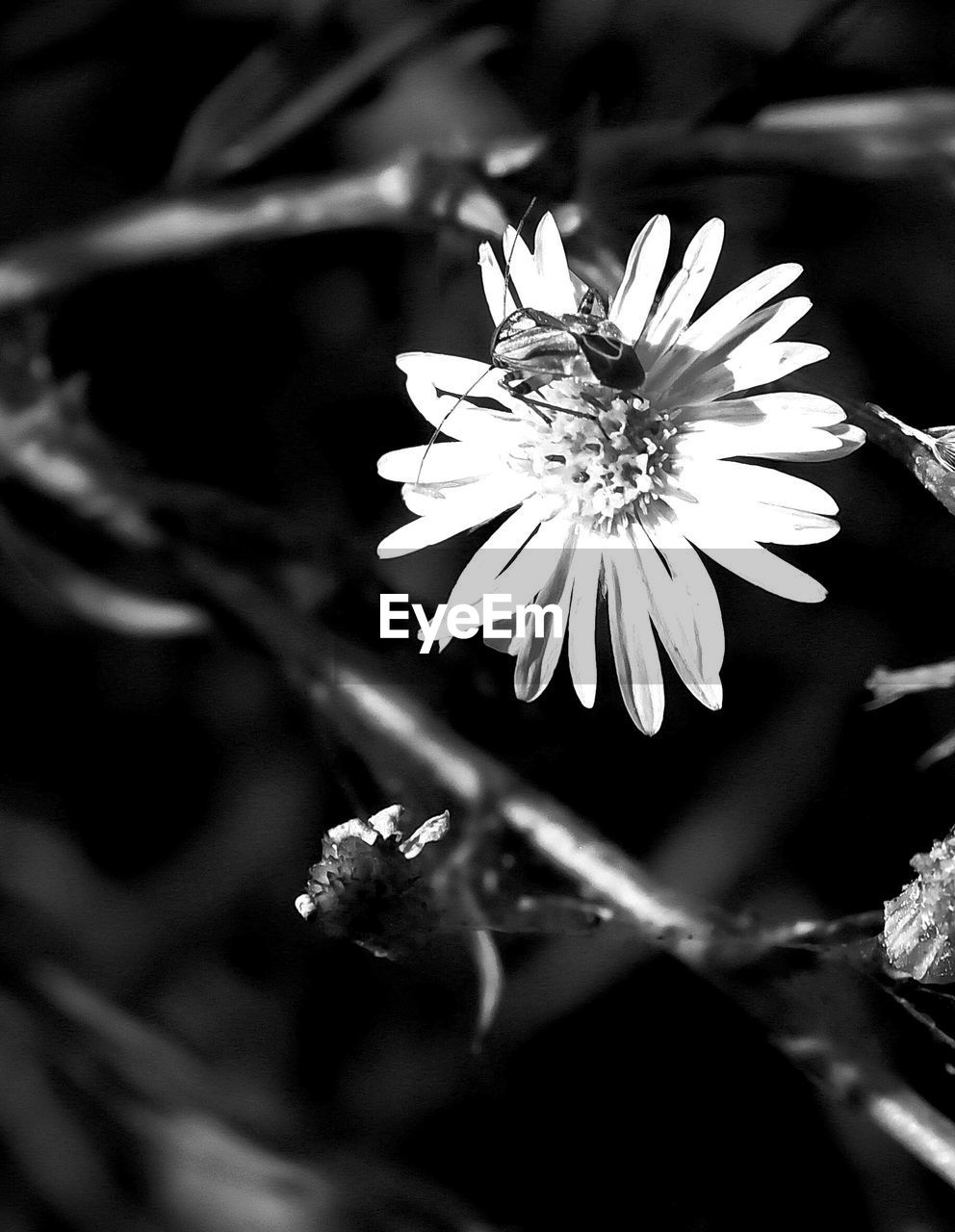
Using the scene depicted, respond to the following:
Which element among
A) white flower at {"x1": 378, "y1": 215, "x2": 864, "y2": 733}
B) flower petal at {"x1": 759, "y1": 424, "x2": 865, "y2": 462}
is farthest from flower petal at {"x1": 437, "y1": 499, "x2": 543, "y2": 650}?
flower petal at {"x1": 759, "y1": 424, "x2": 865, "y2": 462}

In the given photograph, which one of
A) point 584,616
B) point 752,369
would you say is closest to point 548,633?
point 584,616

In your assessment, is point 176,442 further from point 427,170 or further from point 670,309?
point 670,309

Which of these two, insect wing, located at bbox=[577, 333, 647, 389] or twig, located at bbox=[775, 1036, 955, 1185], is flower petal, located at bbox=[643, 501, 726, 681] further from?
twig, located at bbox=[775, 1036, 955, 1185]

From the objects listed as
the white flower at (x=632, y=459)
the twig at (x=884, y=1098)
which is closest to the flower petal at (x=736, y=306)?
the white flower at (x=632, y=459)

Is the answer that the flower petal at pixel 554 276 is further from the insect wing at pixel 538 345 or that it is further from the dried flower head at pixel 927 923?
the dried flower head at pixel 927 923

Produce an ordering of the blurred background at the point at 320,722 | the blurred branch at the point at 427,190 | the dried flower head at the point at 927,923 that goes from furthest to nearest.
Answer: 1. the blurred background at the point at 320,722
2. the blurred branch at the point at 427,190
3. the dried flower head at the point at 927,923
